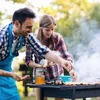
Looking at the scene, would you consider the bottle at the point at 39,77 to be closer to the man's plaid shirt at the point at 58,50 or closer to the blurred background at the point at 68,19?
the man's plaid shirt at the point at 58,50

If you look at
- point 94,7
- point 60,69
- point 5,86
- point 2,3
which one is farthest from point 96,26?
point 5,86

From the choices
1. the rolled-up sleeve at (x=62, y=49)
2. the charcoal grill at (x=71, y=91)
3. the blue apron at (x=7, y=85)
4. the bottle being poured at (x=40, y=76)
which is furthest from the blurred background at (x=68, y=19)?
the blue apron at (x=7, y=85)

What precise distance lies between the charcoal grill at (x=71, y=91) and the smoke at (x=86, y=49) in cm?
398

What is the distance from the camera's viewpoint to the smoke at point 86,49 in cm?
843

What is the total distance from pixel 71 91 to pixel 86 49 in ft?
18.8

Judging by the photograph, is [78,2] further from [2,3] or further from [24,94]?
[24,94]

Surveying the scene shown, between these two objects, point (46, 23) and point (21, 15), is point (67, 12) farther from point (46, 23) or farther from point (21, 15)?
point (21, 15)

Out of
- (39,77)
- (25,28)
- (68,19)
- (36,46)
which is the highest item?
(68,19)

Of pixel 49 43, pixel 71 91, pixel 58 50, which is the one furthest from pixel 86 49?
pixel 71 91

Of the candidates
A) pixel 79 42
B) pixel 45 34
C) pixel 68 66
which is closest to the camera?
pixel 68 66

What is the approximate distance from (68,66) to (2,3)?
6772 mm

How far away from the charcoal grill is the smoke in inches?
157

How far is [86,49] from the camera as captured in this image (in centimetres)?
930

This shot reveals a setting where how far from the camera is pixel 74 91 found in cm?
356
